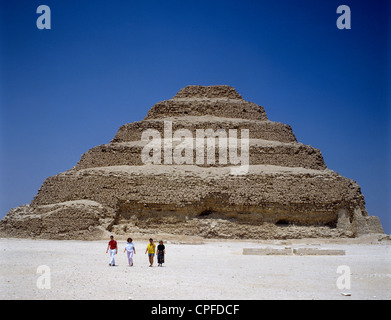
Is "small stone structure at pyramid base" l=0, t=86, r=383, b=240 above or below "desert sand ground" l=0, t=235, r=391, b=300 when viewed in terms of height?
above

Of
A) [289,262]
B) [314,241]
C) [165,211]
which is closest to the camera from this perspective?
[289,262]

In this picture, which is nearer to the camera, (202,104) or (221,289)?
(221,289)

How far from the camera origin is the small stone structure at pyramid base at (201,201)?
1315 inches

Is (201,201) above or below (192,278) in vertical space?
above

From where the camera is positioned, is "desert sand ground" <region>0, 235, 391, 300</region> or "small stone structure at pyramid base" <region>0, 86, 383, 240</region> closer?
"desert sand ground" <region>0, 235, 391, 300</region>

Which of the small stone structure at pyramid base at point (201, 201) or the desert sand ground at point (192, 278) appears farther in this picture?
the small stone structure at pyramid base at point (201, 201)

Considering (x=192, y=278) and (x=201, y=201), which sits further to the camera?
Answer: (x=201, y=201)

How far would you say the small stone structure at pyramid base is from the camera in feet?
110

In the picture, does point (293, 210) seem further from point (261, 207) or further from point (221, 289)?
point (221, 289)

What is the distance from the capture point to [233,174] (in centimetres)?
3500

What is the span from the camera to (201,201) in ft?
111

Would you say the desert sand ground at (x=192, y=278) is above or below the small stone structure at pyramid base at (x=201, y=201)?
below
